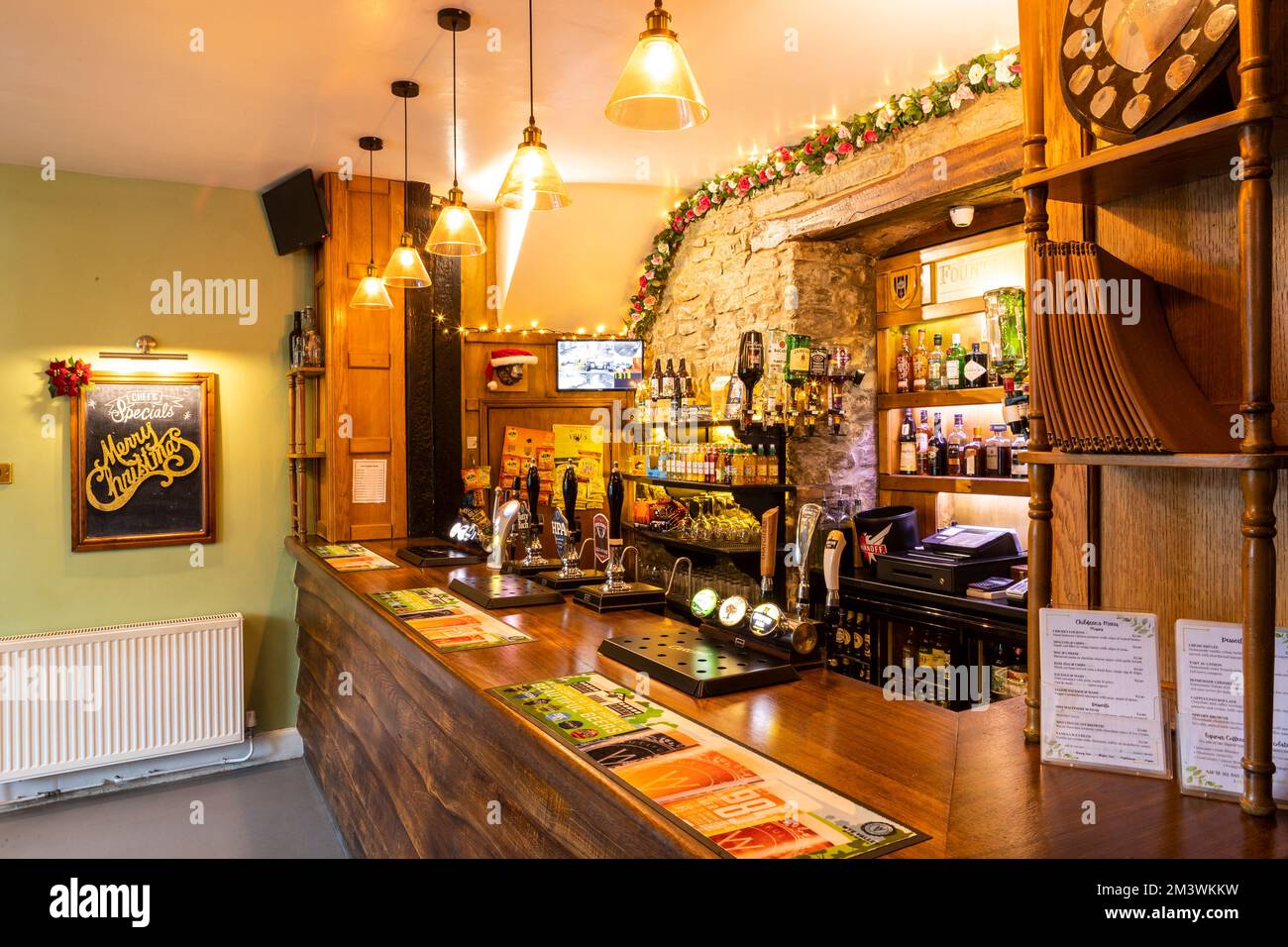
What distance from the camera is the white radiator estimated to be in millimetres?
4406

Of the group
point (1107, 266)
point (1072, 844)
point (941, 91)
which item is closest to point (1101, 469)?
point (1107, 266)

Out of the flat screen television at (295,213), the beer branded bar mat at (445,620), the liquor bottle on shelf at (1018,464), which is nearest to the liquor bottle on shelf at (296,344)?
the flat screen television at (295,213)

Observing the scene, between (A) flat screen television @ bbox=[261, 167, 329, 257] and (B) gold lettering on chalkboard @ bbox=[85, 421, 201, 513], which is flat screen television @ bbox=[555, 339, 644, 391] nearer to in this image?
(A) flat screen television @ bbox=[261, 167, 329, 257]

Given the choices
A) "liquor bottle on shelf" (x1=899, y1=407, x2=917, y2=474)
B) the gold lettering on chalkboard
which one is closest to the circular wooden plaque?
"liquor bottle on shelf" (x1=899, y1=407, x2=917, y2=474)

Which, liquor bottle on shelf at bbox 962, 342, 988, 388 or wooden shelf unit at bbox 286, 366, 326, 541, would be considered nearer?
liquor bottle on shelf at bbox 962, 342, 988, 388

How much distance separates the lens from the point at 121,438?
482cm

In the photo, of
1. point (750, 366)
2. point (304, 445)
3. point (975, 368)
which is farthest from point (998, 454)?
point (304, 445)

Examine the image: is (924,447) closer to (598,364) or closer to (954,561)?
(954,561)

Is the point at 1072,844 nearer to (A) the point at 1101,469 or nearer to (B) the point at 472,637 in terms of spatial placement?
(A) the point at 1101,469

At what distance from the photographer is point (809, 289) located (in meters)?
4.55

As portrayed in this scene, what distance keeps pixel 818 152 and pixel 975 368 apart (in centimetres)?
130

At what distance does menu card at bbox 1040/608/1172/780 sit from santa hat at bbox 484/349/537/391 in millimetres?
4419

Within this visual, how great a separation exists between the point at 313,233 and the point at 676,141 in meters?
2.10

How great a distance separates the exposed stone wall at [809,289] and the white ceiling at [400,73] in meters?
0.32
